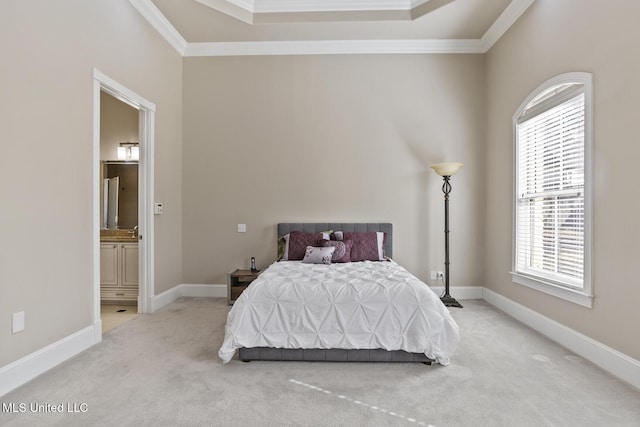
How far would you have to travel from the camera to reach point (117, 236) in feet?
14.3

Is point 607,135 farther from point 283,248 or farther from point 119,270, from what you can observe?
point 119,270

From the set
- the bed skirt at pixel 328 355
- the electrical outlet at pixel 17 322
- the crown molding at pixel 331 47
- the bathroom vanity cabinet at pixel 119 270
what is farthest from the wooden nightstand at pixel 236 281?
the crown molding at pixel 331 47

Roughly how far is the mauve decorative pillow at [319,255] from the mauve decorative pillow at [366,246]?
0.35 meters

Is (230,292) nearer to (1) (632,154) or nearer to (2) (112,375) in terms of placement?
(2) (112,375)

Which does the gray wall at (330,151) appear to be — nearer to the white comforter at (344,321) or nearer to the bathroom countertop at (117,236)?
the bathroom countertop at (117,236)

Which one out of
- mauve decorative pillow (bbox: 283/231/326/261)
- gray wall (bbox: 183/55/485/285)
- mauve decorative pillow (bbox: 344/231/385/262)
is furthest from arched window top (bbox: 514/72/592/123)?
mauve decorative pillow (bbox: 283/231/326/261)

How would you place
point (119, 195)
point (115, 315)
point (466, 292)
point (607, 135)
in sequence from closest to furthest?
1. point (607, 135)
2. point (115, 315)
3. point (466, 292)
4. point (119, 195)

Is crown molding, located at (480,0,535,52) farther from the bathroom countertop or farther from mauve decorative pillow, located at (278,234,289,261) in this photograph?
the bathroom countertop

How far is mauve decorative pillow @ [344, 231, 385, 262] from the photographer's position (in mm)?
4289

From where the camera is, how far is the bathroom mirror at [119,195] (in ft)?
16.1

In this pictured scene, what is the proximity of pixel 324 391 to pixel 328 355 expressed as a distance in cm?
43

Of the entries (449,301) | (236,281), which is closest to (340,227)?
(236,281)

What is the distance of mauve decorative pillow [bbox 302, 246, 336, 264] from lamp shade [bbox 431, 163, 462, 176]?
171 cm

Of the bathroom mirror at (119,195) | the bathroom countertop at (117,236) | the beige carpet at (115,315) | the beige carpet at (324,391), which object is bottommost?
the beige carpet at (115,315)
